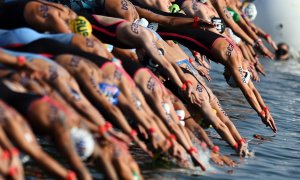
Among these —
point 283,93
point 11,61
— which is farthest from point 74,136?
point 283,93

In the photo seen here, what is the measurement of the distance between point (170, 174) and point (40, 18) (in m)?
2.17

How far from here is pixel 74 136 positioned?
7.99m

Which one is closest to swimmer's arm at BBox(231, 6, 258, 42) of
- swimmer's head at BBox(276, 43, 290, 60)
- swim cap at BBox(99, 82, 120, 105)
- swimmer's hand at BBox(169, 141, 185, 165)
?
swimmer's head at BBox(276, 43, 290, 60)

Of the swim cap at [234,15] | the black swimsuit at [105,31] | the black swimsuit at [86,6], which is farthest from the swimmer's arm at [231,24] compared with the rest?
the black swimsuit at [105,31]

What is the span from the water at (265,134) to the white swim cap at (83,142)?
4.28 feet

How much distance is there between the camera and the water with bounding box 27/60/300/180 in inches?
406

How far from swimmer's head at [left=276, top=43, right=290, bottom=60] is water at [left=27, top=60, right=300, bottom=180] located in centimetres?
101

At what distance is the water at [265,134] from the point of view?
10.3 meters

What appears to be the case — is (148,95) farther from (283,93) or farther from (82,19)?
(283,93)

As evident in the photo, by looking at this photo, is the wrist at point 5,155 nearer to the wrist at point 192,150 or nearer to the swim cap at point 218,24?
the wrist at point 192,150

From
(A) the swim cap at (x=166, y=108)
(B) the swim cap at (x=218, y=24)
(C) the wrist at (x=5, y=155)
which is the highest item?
(C) the wrist at (x=5, y=155)

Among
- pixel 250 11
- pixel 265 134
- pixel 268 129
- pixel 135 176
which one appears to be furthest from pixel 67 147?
pixel 250 11

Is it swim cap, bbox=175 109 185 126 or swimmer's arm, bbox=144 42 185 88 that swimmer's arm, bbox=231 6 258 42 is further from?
swimmer's arm, bbox=144 42 185 88

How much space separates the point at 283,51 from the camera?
888 inches
